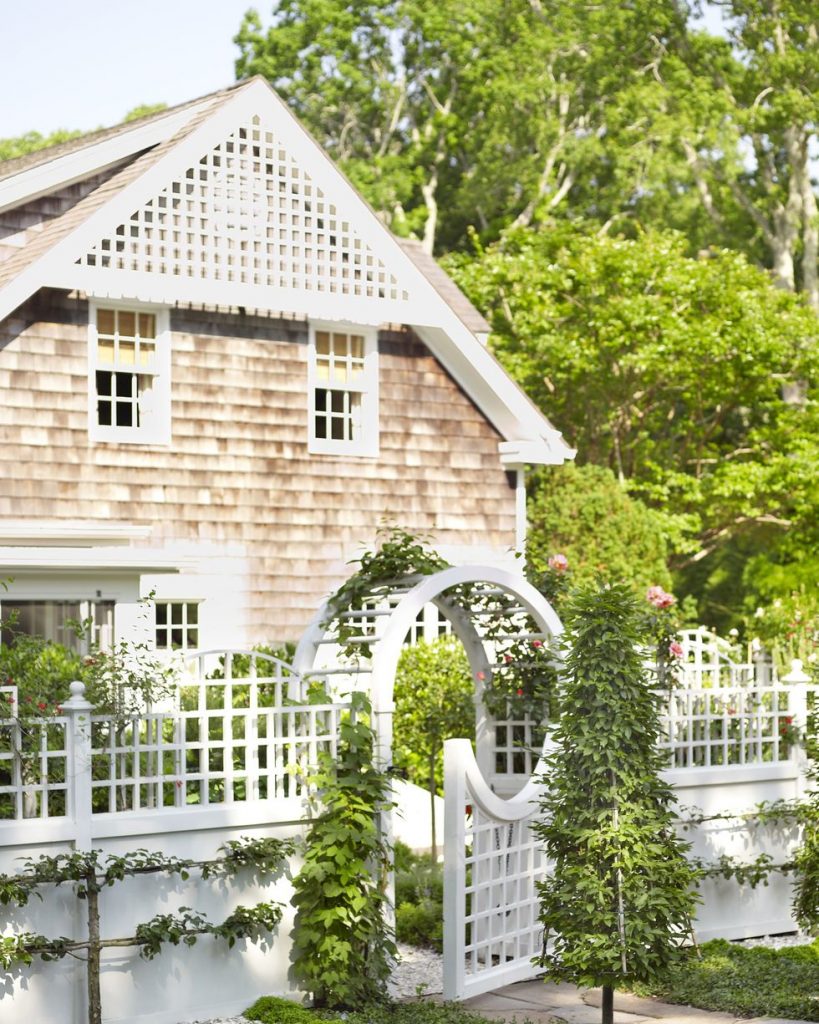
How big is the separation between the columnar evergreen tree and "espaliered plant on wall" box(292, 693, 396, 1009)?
1.23m

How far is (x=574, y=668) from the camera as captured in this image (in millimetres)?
8742

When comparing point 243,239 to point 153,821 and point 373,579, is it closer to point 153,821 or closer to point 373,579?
point 373,579

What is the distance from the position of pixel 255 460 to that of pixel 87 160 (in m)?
3.46

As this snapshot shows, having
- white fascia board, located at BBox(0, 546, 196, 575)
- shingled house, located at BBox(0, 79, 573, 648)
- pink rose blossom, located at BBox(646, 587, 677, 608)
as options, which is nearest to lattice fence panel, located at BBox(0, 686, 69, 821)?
pink rose blossom, located at BBox(646, 587, 677, 608)

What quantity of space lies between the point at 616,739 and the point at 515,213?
1203 inches

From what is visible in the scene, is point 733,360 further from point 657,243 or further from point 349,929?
point 349,929

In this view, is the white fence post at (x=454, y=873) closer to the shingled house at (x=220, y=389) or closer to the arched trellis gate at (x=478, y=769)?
the arched trellis gate at (x=478, y=769)

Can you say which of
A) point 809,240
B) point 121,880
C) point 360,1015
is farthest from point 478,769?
point 809,240

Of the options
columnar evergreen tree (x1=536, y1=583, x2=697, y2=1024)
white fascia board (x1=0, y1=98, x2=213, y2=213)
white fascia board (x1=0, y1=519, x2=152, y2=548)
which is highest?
white fascia board (x1=0, y1=98, x2=213, y2=213)

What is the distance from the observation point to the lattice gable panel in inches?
608

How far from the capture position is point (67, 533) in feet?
49.9

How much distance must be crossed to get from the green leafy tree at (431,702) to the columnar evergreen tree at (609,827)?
4.55m

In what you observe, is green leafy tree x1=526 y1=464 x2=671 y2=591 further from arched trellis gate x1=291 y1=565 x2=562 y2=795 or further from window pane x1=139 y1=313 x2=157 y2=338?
arched trellis gate x1=291 y1=565 x2=562 y2=795

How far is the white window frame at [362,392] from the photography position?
17.2m
